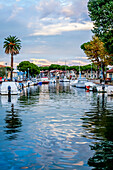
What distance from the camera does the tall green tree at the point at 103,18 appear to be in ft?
91.8

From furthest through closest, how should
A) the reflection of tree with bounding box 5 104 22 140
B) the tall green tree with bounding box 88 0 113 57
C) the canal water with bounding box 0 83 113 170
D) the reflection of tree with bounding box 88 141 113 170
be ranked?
the tall green tree with bounding box 88 0 113 57, the reflection of tree with bounding box 5 104 22 140, the canal water with bounding box 0 83 113 170, the reflection of tree with bounding box 88 141 113 170

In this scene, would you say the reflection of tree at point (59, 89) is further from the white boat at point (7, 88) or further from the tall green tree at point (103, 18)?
the tall green tree at point (103, 18)

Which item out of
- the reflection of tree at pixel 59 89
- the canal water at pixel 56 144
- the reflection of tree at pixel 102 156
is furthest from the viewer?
the reflection of tree at pixel 59 89

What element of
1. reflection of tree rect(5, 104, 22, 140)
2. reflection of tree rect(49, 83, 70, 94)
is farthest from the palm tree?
reflection of tree rect(5, 104, 22, 140)

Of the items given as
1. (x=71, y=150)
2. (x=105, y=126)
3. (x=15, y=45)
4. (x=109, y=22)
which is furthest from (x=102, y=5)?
(x=15, y=45)

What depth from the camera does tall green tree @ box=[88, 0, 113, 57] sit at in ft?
91.8

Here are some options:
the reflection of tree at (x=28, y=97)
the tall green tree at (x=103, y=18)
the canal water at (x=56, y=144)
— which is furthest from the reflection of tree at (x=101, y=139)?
the tall green tree at (x=103, y=18)

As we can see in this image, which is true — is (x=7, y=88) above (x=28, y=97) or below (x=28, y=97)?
above

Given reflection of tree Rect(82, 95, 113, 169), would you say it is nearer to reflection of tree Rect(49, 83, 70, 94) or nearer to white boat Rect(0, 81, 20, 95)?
white boat Rect(0, 81, 20, 95)

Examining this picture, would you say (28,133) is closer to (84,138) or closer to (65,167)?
(84,138)

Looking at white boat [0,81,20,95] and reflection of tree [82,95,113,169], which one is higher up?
white boat [0,81,20,95]

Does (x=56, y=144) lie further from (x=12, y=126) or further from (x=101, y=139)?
(x=12, y=126)

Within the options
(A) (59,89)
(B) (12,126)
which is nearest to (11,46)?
(A) (59,89)

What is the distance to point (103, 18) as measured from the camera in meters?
29.5
